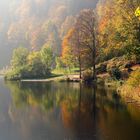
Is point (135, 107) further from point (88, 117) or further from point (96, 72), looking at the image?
point (96, 72)

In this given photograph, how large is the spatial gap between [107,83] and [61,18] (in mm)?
133602

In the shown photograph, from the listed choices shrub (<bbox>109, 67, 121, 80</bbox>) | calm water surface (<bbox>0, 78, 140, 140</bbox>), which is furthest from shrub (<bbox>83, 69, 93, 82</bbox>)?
calm water surface (<bbox>0, 78, 140, 140</bbox>)

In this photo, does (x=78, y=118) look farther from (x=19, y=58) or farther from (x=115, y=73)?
(x=19, y=58)

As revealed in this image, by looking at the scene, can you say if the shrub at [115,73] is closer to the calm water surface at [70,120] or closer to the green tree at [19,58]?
the calm water surface at [70,120]

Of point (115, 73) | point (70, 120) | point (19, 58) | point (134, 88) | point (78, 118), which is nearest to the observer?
point (70, 120)

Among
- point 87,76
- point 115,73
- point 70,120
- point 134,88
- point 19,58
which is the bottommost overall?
point 70,120

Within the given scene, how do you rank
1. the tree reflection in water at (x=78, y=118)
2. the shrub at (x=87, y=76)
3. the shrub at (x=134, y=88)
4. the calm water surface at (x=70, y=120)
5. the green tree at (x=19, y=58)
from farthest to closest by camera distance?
the green tree at (x=19, y=58)
the shrub at (x=87, y=76)
the shrub at (x=134, y=88)
the tree reflection in water at (x=78, y=118)
the calm water surface at (x=70, y=120)

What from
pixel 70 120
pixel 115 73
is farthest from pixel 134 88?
pixel 115 73

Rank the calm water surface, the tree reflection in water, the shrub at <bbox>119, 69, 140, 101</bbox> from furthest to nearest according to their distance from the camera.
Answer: the shrub at <bbox>119, 69, 140, 101</bbox>, the tree reflection in water, the calm water surface

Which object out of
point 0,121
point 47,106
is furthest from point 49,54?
point 0,121

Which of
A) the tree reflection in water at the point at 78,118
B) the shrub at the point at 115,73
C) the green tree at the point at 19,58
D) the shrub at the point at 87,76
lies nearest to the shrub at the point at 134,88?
the tree reflection in water at the point at 78,118

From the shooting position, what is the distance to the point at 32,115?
30.3 meters

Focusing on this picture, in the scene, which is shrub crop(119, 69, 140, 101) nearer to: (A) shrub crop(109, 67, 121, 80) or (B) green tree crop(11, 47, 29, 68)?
(A) shrub crop(109, 67, 121, 80)

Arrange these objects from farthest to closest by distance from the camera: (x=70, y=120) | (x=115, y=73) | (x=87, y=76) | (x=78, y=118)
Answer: (x=87, y=76) < (x=115, y=73) < (x=78, y=118) < (x=70, y=120)
